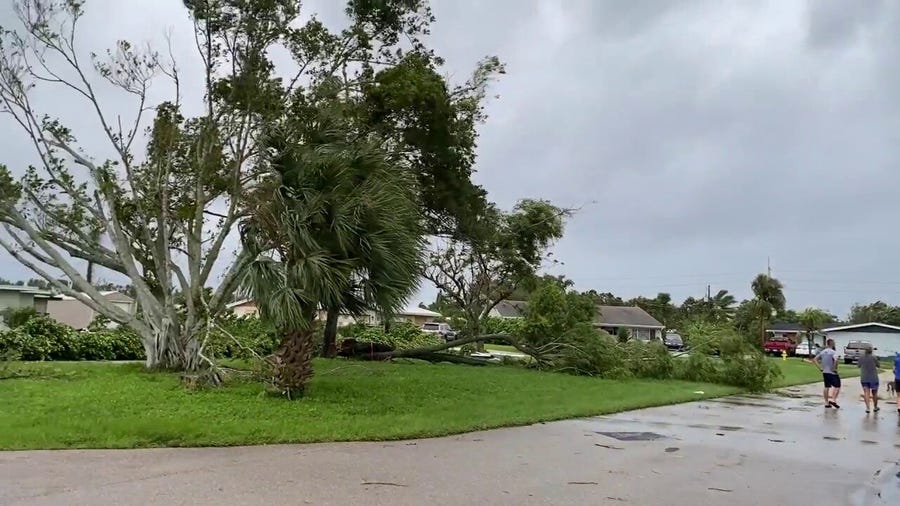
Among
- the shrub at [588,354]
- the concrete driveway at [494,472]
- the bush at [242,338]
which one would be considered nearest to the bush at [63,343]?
the bush at [242,338]

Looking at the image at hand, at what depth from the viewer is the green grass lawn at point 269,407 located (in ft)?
30.2

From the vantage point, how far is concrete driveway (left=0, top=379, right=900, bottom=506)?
661cm

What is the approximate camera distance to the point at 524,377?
21188 millimetres

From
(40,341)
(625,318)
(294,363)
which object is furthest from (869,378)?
(625,318)

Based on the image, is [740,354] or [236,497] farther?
[740,354]

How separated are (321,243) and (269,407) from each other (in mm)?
3042

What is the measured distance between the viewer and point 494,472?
8.00 m

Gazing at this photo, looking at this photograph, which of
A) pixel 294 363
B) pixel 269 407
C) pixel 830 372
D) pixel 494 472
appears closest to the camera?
pixel 494 472

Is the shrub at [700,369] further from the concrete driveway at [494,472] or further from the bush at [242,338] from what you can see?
the bush at [242,338]

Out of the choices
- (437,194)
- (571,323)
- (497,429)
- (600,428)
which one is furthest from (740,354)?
(497,429)

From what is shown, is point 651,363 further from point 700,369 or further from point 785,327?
point 785,327

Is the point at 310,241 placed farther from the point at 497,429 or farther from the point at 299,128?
the point at 497,429

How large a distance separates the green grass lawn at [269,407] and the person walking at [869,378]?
378 centimetres

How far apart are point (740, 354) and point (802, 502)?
54.3ft
